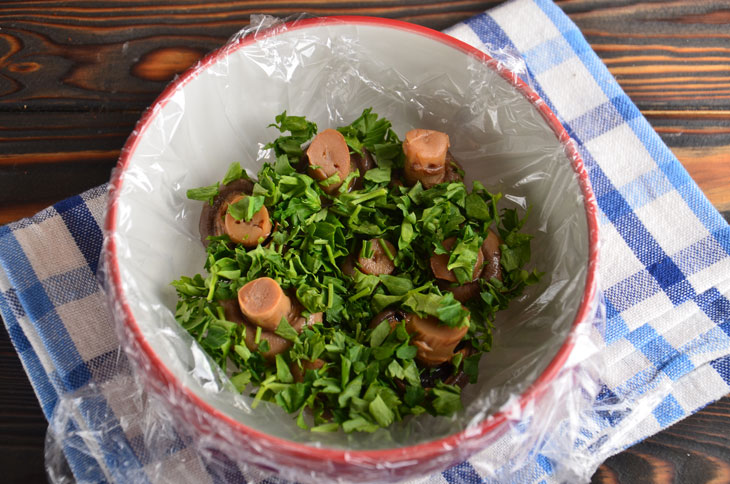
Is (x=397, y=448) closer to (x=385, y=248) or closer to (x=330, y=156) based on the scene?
(x=385, y=248)

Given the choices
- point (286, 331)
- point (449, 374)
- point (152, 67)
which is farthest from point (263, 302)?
point (152, 67)

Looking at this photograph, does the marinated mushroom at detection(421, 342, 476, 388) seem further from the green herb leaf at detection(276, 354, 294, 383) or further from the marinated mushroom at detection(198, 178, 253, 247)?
the marinated mushroom at detection(198, 178, 253, 247)

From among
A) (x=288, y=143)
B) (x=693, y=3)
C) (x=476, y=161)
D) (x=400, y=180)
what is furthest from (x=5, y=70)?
(x=693, y=3)

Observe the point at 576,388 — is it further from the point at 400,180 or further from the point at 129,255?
the point at 129,255

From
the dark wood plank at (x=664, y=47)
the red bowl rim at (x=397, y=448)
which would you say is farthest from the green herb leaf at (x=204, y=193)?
the dark wood plank at (x=664, y=47)

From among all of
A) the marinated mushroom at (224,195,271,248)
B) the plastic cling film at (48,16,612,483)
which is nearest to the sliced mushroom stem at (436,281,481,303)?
the plastic cling film at (48,16,612,483)
